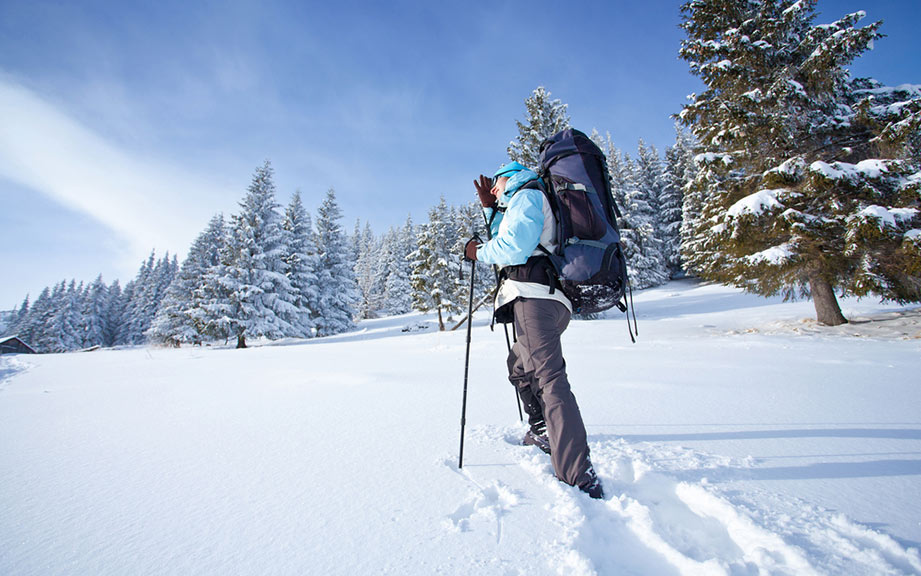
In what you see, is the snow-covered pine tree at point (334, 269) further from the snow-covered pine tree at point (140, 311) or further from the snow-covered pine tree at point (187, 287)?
the snow-covered pine tree at point (140, 311)

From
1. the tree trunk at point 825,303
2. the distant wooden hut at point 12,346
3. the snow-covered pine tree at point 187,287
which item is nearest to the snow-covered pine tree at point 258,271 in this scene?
the snow-covered pine tree at point 187,287

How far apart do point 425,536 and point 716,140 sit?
37.1ft

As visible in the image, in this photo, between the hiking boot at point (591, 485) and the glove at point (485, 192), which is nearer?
the hiking boot at point (591, 485)

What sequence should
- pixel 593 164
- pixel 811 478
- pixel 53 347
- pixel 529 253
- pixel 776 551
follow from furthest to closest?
pixel 53 347 < pixel 593 164 < pixel 529 253 < pixel 811 478 < pixel 776 551

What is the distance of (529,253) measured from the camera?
201 centimetres

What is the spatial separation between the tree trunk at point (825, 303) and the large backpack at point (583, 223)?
10001 millimetres

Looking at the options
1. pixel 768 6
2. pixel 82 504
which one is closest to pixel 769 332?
pixel 768 6

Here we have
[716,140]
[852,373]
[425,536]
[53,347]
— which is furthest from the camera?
[53,347]

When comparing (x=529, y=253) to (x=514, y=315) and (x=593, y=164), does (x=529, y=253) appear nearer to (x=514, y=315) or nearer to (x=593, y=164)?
(x=514, y=315)

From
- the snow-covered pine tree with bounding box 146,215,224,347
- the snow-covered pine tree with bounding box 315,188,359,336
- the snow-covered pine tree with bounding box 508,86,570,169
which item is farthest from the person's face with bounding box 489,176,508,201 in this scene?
the snow-covered pine tree with bounding box 146,215,224,347

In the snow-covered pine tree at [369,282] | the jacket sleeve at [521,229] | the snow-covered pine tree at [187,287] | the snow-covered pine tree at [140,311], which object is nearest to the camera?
the jacket sleeve at [521,229]

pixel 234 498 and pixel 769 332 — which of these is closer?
pixel 234 498

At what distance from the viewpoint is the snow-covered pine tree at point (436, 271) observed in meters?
26.5

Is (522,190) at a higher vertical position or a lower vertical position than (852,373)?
higher
